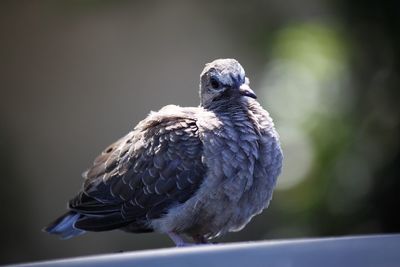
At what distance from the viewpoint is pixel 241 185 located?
374cm

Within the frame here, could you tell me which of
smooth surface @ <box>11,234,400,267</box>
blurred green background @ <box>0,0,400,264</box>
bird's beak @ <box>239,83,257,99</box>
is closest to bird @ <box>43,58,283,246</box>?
bird's beak @ <box>239,83,257,99</box>

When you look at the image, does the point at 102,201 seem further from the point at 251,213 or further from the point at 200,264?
the point at 200,264

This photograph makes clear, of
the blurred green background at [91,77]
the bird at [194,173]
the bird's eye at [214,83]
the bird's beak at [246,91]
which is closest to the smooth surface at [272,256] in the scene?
the bird at [194,173]

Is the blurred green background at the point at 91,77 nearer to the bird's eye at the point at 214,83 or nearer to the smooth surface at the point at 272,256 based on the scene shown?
the bird's eye at the point at 214,83

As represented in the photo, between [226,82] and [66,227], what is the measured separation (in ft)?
3.81

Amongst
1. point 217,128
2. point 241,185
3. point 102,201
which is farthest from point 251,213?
point 102,201

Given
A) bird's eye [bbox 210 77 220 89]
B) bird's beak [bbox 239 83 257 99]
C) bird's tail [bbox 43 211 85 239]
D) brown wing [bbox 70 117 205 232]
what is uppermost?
bird's eye [bbox 210 77 220 89]

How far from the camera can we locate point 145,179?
13.1 ft

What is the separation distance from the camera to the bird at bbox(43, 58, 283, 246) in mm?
3775

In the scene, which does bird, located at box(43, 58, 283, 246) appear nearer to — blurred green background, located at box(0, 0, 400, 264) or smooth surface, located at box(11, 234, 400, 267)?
smooth surface, located at box(11, 234, 400, 267)

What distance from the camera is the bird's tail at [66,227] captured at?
420 centimetres

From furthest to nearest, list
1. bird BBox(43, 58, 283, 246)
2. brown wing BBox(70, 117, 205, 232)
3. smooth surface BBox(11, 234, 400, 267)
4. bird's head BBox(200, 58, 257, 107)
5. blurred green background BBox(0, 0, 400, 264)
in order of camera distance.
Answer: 1. blurred green background BBox(0, 0, 400, 264)
2. bird's head BBox(200, 58, 257, 107)
3. brown wing BBox(70, 117, 205, 232)
4. bird BBox(43, 58, 283, 246)
5. smooth surface BBox(11, 234, 400, 267)

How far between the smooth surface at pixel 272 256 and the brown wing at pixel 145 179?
1.86 metres

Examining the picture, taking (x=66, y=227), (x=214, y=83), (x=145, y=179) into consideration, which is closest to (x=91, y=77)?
(x=66, y=227)
